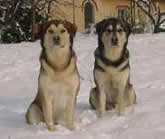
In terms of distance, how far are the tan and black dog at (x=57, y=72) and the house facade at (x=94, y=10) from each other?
861 inches

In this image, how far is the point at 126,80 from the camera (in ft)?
21.5

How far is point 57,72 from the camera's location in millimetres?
→ 5781

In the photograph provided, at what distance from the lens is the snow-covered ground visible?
5.60m

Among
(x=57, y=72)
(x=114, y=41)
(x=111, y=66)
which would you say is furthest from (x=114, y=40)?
(x=57, y=72)

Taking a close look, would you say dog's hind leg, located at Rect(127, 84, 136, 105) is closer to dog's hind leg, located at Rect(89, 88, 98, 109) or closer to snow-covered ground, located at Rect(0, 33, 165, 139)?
snow-covered ground, located at Rect(0, 33, 165, 139)

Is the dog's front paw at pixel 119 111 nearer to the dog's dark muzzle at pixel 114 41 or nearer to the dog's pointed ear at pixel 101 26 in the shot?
the dog's dark muzzle at pixel 114 41

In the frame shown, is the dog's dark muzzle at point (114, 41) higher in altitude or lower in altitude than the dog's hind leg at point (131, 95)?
higher

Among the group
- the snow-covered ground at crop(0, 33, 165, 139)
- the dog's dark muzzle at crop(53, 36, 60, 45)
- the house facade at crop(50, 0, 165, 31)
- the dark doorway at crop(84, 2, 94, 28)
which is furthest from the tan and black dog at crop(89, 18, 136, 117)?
the dark doorway at crop(84, 2, 94, 28)

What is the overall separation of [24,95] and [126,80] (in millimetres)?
2456

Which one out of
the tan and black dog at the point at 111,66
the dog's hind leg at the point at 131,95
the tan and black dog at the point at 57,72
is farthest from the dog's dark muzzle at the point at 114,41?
the dog's hind leg at the point at 131,95

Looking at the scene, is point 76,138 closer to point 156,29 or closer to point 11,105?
point 11,105

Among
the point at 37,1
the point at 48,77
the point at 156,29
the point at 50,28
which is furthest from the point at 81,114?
the point at 156,29

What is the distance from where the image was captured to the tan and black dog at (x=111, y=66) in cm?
619

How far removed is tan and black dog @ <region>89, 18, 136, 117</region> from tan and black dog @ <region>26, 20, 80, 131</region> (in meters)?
0.65
